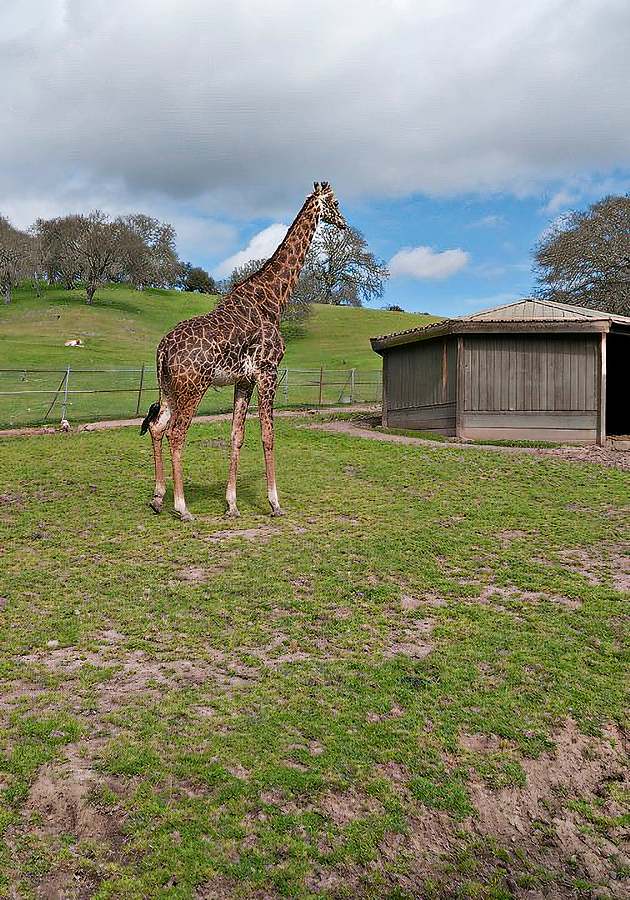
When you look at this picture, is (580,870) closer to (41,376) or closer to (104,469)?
(104,469)

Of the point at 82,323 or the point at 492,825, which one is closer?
the point at 492,825

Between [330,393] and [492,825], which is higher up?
[330,393]

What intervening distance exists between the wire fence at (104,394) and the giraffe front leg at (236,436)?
9.96m

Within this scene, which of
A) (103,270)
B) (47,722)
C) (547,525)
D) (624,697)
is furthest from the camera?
A: (103,270)

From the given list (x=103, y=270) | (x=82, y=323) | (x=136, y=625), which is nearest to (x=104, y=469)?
(x=136, y=625)

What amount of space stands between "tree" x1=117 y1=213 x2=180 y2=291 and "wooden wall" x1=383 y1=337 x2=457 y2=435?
61.0 meters

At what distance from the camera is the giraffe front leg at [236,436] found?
11547 millimetres

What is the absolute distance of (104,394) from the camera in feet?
109

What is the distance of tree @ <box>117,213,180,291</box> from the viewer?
7762cm

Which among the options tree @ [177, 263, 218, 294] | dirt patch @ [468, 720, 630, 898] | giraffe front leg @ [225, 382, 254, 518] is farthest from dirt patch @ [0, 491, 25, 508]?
tree @ [177, 263, 218, 294]

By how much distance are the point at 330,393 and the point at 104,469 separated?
24.3m

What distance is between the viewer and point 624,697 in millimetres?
5637

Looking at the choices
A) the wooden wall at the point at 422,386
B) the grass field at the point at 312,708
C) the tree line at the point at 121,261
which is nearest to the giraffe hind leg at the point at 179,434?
the grass field at the point at 312,708

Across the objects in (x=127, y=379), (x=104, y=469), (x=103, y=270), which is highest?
(x=103, y=270)
